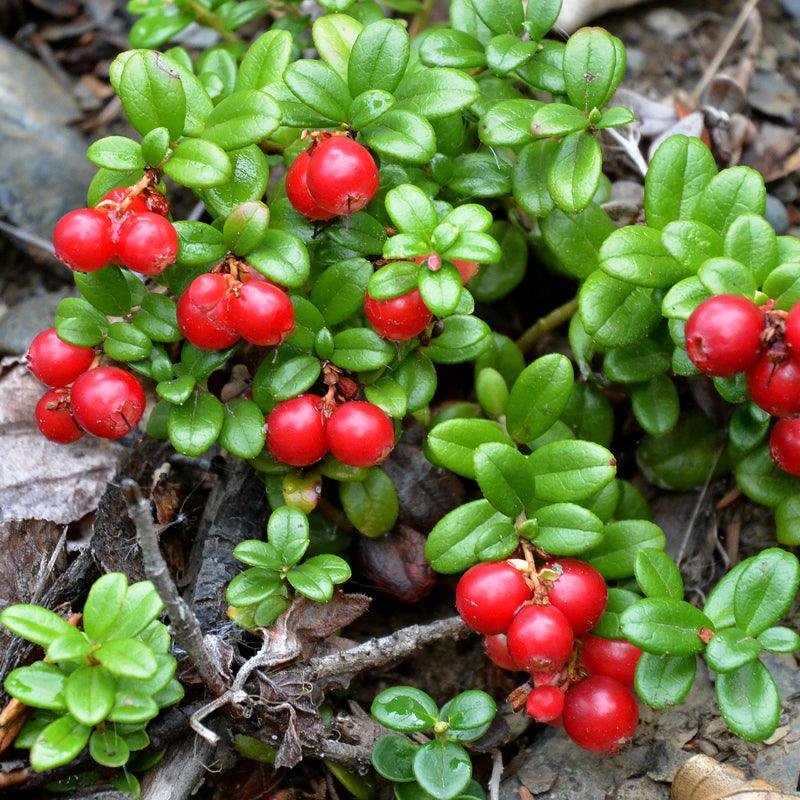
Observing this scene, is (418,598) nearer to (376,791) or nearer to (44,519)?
(376,791)

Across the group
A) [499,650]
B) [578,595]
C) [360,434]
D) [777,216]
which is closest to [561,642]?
[578,595]

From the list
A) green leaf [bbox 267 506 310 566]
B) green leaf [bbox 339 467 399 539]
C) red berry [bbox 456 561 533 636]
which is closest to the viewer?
red berry [bbox 456 561 533 636]

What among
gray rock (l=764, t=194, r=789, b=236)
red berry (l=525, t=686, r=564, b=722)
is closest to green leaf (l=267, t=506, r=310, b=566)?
red berry (l=525, t=686, r=564, b=722)

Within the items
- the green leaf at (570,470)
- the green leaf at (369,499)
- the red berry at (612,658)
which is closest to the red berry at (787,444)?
the green leaf at (570,470)

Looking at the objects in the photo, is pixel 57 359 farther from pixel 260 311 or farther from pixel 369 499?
pixel 369 499

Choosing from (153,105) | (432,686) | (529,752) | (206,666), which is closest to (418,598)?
(432,686)

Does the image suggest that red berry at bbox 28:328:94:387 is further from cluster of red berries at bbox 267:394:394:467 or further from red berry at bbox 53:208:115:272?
cluster of red berries at bbox 267:394:394:467
